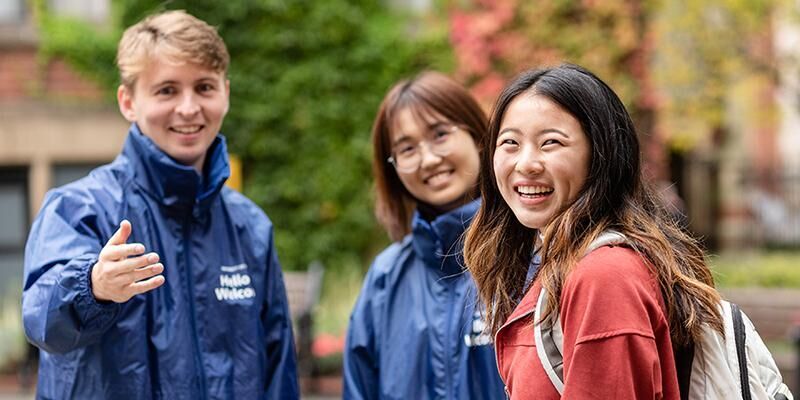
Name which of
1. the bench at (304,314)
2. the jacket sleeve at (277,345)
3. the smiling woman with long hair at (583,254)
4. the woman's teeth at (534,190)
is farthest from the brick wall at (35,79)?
the woman's teeth at (534,190)

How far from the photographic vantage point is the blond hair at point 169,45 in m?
2.97

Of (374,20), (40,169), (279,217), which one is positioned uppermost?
(374,20)

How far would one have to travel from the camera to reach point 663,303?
74.1 inches

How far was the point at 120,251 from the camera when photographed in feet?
7.80

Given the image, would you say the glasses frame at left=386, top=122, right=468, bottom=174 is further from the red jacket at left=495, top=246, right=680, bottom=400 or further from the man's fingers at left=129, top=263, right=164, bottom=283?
the red jacket at left=495, top=246, right=680, bottom=400

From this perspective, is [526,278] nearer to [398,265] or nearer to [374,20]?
[398,265]

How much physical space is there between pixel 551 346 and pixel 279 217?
8.47 metres

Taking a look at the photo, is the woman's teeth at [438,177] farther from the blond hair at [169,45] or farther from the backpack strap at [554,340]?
the backpack strap at [554,340]

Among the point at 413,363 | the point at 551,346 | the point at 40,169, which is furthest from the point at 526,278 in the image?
the point at 40,169

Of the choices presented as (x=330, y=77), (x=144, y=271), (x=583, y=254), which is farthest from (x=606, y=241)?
(x=330, y=77)

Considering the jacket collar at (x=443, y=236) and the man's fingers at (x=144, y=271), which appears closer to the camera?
the man's fingers at (x=144, y=271)

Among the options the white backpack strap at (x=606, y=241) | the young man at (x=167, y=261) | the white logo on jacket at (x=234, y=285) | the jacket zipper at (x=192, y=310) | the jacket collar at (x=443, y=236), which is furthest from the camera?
the jacket collar at (x=443, y=236)

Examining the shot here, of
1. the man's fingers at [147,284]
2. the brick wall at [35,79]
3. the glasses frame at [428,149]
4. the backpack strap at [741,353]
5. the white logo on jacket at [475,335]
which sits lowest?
the white logo on jacket at [475,335]

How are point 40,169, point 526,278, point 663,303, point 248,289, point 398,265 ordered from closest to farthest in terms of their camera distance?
point 663,303
point 526,278
point 248,289
point 398,265
point 40,169
